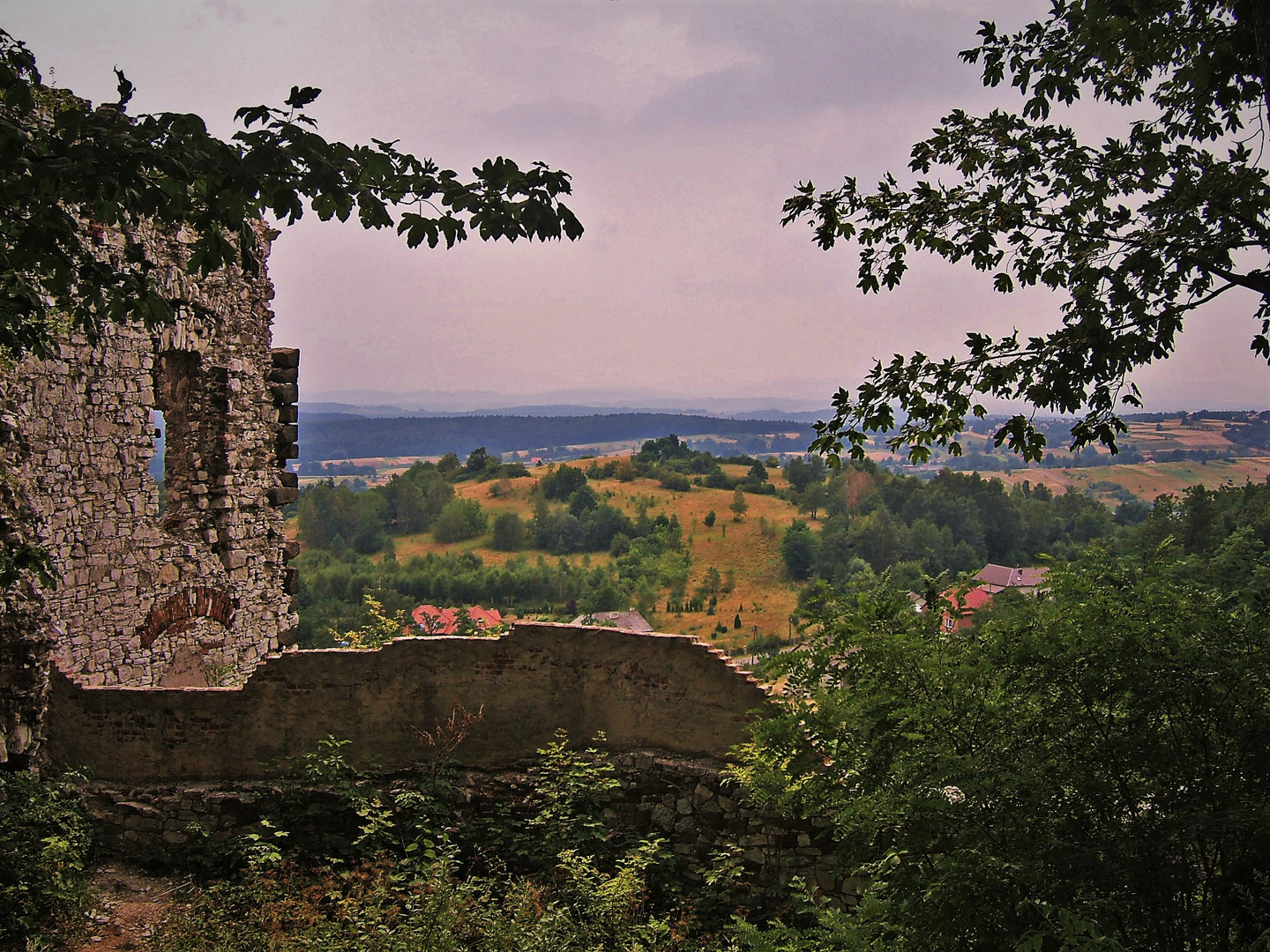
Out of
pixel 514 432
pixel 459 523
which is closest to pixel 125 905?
pixel 459 523

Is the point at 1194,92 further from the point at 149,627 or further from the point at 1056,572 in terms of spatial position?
the point at 149,627

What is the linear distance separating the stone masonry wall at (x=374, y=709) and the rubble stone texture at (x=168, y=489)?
1.92ft

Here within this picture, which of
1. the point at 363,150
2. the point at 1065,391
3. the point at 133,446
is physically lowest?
the point at 133,446

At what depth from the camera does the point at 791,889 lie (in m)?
7.13

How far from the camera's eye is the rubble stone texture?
7.62 metres

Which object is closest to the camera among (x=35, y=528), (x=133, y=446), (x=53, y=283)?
(x=53, y=283)

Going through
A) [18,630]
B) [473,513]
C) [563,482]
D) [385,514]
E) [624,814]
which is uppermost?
[18,630]

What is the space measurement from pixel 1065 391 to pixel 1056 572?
0.97m

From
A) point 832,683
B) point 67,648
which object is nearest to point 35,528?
point 67,648

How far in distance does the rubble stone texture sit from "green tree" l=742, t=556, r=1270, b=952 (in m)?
6.38

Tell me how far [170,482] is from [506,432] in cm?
11562

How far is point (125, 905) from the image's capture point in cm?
700

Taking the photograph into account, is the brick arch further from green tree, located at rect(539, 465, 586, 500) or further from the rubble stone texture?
green tree, located at rect(539, 465, 586, 500)

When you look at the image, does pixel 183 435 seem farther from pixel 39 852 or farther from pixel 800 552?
pixel 800 552
